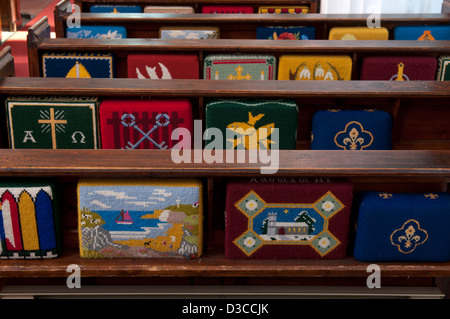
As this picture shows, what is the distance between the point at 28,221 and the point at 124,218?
31cm

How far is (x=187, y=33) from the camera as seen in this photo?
4133 millimetres

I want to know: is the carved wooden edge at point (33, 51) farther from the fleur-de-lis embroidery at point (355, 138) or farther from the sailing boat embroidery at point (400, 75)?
the sailing boat embroidery at point (400, 75)

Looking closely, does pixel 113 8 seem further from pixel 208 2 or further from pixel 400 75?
pixel 400 75

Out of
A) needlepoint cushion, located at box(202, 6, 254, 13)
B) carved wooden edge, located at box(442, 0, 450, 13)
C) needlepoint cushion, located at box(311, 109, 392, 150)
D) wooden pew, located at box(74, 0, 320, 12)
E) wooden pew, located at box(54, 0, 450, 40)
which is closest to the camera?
needlepoint cushion, located at box(311, 109, 392, 150)

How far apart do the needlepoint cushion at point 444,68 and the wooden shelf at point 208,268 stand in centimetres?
179

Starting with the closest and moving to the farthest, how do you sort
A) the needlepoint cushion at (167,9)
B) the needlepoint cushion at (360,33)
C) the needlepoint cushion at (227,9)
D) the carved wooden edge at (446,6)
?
the needlepoint cushion at (360,33), the carved wooden edge at (446,6), the needlepoint cushion at (167,9), the needlepoint cushion at (227,9)

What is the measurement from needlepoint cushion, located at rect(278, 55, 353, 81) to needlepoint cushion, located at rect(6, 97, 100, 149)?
126 centimetres

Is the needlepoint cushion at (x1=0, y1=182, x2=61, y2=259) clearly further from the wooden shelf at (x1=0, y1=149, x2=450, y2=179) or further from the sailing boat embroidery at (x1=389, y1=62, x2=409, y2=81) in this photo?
the sailing boat embroidery at (x1=389, y1=62, x2=409, y2=81)

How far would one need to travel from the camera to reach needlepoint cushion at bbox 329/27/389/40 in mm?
4051

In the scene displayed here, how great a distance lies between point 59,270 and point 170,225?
15.5 inches

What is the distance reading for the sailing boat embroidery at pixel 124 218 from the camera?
5.68 feet

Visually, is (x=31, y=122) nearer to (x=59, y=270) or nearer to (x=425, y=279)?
(x=59, y=270)

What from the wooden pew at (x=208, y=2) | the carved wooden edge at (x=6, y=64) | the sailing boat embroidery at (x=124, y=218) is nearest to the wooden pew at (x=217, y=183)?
the sailing boat embroidery at (x=124, y=218)

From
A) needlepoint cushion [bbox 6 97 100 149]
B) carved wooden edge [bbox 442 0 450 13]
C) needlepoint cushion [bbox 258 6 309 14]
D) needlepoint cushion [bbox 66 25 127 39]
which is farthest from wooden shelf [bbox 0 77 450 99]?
needlepoint cushion [bbox 258 6 309 14]
